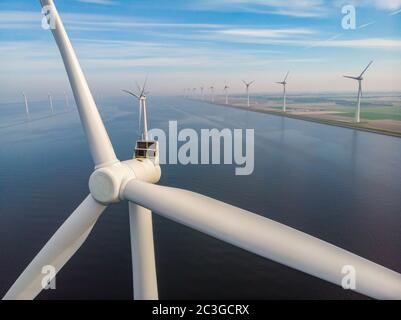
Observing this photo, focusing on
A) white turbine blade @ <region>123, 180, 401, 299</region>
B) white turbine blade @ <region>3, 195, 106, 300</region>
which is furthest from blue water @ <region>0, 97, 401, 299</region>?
white turbine blade @ <region>123, 180, 401, 299</region>

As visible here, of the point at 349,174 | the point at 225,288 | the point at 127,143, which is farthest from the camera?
the point at 127,143

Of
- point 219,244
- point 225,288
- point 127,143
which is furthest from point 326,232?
point 127,143

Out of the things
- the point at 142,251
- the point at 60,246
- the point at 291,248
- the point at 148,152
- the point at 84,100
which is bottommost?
the point at 142,251

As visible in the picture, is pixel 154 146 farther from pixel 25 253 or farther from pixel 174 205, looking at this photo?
pixel 25 253

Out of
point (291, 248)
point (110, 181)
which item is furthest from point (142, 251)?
point (291, 248)

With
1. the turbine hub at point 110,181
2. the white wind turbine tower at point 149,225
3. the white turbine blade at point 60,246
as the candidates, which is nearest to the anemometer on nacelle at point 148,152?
the white wind turbine tower at point 149,225

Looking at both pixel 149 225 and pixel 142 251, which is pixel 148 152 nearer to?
pixel 149 225

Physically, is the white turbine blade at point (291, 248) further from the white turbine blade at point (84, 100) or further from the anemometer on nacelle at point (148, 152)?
the white turbine blade at point (84, 100)
